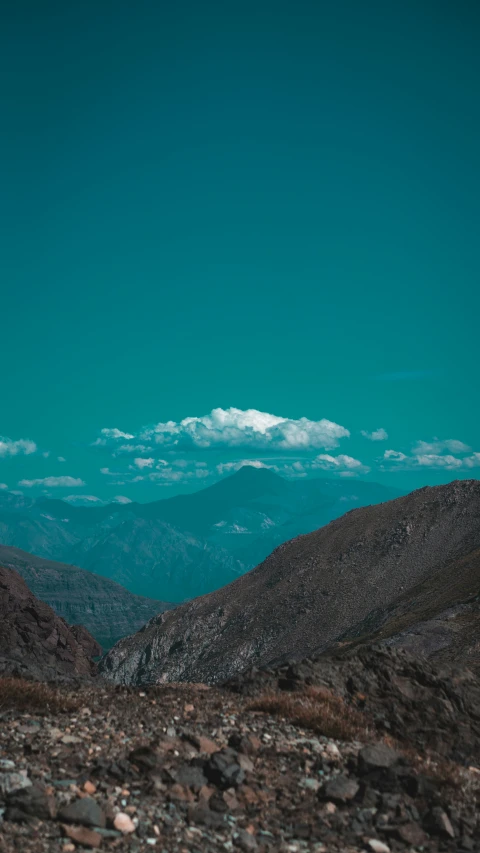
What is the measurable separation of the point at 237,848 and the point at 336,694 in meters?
7.00

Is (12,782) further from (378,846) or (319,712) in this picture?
(319,712)

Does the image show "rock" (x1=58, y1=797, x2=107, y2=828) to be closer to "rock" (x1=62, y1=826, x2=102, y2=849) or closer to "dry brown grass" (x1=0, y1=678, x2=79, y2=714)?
"rock" (x1=62, y1=826, x2=102, y2=849)

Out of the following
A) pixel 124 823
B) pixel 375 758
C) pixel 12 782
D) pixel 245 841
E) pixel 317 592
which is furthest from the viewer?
pixel 317 592

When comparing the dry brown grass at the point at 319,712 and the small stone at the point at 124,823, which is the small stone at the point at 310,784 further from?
the small stone at the point at 124,823

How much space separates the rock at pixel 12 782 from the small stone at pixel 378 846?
16.5 feet

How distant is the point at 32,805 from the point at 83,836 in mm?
897

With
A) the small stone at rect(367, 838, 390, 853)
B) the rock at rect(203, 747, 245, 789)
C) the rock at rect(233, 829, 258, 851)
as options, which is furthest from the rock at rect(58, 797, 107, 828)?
the small stone at rect(367, 838, 390, 853)

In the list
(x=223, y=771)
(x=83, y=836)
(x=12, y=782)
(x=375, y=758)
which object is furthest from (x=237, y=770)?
(x=12, y=782)

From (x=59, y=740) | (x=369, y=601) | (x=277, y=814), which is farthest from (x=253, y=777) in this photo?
(x=369, y=601)

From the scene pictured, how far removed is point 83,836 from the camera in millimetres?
8617

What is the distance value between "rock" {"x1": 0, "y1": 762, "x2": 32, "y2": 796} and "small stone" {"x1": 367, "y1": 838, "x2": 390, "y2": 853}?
5022 mm

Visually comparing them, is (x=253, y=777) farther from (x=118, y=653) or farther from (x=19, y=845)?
(x=118, y=653)

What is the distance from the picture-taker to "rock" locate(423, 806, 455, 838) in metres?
9.95

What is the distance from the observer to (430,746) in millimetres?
14203
